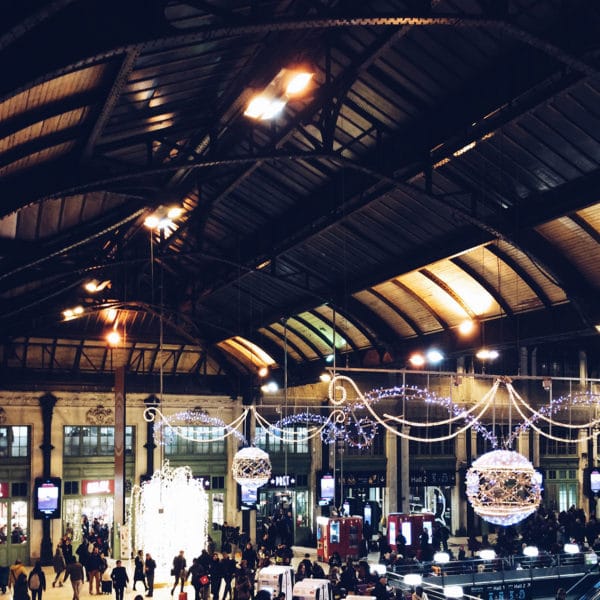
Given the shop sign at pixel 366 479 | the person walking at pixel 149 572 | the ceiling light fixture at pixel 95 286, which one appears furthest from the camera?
the shop sign at pixel 366 479

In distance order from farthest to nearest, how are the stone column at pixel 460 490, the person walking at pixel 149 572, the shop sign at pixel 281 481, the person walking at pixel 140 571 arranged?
the stone column at pixel 460 490 < the shop sign at pixel 281 481 < the person walking at pixel 140 571 < the person walking at pixel 149 572

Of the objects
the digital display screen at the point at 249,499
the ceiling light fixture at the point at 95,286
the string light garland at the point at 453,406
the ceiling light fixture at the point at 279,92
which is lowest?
the digital display screen at the point at 249,499

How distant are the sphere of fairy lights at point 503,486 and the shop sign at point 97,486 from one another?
17519 millimetres

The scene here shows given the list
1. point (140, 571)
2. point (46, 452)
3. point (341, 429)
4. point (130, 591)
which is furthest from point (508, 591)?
point (46, 452)

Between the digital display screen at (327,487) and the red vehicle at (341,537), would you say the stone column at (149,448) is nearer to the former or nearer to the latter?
the digital display screen at (327,487)

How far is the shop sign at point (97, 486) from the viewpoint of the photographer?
25.9 m

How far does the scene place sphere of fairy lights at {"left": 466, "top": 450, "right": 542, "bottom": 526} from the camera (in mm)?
10320

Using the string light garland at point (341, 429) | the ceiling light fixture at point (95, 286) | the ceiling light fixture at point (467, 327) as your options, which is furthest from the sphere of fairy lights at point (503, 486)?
the string light garland at point (341, 429)

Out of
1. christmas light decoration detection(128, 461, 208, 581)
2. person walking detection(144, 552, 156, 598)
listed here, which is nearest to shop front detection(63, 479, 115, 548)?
christmas light decoration detection(128, 461, 208, 581)

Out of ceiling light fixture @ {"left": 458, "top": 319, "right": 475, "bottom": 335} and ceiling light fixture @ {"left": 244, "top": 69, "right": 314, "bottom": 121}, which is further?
ceiling light fixture @ {"left": 458, "top": 319, "right": 475, "bottom": 335}

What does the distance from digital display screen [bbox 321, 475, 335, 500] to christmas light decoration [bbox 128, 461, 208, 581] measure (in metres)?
7.45

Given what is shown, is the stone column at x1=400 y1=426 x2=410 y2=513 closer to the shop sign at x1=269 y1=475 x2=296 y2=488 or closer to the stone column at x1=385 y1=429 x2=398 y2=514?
the stone column at x1=385 y1=429 x2=398 y2=514

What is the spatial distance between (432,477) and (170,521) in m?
12.2

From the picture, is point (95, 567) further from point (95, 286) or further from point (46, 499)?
point (95, 286)
